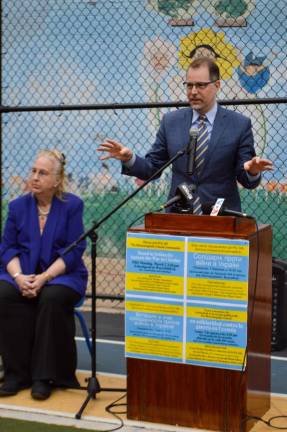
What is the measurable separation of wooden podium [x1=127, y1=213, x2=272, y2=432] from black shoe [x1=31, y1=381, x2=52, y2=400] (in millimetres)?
671

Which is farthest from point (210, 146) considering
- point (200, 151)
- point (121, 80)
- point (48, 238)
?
point (121, 80)

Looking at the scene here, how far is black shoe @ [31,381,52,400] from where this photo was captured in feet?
15.3

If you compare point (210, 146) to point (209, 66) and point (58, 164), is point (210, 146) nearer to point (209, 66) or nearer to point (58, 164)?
point (209, 66)

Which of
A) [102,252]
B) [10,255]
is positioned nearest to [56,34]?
[102,252]

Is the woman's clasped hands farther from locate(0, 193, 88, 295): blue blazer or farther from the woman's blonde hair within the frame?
the woman's blonde hair

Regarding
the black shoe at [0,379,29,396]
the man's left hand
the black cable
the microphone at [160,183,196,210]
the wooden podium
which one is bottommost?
the black cable

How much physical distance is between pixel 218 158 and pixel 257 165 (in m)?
0.38

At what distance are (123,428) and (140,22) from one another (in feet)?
15.4

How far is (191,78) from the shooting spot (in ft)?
14.2

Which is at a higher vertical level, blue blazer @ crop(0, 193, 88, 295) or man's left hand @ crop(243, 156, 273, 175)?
man's left hand @ crop(243, 156, 273, 175)

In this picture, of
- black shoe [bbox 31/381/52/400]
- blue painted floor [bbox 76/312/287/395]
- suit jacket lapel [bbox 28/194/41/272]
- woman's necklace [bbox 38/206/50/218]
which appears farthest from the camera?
blue painted floor [bbox 76/312/287/395]

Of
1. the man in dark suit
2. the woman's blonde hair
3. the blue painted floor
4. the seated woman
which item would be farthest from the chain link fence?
the man in dark suit

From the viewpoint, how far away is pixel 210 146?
14.5 feet

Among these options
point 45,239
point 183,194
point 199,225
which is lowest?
Answer: point 45,239
